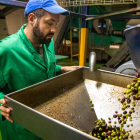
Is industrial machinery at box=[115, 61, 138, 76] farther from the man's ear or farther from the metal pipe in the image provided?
the man's ear

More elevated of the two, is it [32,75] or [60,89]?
[32,75]

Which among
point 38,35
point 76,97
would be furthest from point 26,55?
point 76,97

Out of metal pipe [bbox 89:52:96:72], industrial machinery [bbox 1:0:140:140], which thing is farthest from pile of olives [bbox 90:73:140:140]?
metal pipe [bbox 89:52:96:72]

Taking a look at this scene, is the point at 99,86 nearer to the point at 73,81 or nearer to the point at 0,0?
the point at 73,81

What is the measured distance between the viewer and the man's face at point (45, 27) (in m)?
1.04

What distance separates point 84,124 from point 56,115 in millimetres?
216

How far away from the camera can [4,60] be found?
0.96 meters

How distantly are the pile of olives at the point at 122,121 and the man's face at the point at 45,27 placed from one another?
2.18 ft

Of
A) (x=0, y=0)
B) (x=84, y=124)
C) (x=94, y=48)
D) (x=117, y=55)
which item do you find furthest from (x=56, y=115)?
(x=94, y=48)

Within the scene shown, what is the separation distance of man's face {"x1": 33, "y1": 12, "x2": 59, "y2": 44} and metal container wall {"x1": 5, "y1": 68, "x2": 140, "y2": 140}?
1.06 ft

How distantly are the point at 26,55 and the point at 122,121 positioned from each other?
81 centimetres

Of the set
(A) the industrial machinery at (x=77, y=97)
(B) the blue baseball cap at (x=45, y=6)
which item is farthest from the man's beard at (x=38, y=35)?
(A) the industrial machinery at (x=77, y=97)

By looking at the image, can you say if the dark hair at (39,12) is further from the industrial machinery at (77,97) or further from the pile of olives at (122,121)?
the pile of olives at (122,121)

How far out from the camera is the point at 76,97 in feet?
3.74
